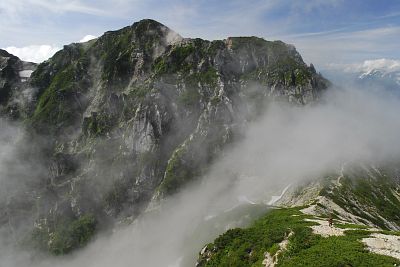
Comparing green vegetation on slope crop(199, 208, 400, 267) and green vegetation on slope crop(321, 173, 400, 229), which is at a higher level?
green vegetation on slope crop(199, 208, 400, 267)

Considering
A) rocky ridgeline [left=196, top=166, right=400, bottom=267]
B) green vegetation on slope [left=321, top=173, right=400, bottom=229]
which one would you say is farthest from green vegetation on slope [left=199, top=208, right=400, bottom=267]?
green vegetation on slope [left=321, top=173, right=400, bottom=229]

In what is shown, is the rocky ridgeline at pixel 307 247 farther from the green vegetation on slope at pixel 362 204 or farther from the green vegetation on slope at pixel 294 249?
the green vegetation on slope at pixel 362 204

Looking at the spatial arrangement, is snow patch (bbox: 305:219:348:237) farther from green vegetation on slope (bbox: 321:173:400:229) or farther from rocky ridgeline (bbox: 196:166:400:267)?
green vegetation on slope (bbox: 321:173:400:229)

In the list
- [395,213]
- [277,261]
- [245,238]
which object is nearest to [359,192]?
[395,213]

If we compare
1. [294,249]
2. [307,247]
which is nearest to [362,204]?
[307,247]

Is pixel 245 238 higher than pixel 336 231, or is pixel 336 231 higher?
pixel 336 231

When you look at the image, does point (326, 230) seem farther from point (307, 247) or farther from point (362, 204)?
point (362, 204)

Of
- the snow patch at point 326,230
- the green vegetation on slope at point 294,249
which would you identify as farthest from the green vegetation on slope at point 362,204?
the snow patch at point 326,230

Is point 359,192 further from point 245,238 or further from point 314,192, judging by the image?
point 245,238
